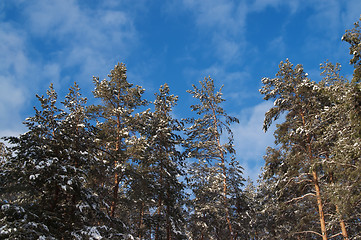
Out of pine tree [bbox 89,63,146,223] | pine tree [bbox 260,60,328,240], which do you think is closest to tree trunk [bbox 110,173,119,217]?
pine tree [bbox 89,63,146,223]

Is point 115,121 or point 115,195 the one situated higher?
point 115,121

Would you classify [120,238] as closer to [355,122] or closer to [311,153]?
[355,122]

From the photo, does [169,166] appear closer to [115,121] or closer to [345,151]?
[115,121]

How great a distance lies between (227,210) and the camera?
17.1 metres

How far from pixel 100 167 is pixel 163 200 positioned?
18.8 ft

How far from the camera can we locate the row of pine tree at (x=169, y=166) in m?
9.44

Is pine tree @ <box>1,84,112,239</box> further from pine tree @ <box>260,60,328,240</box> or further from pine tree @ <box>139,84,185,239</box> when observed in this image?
pine tree @ <box>260,60,328,240</box>

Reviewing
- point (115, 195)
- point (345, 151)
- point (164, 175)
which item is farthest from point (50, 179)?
point (345, 151)

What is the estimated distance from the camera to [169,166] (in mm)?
17047

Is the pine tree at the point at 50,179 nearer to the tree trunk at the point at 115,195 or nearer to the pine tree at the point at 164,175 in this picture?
the tree trunk at the point at 115,195

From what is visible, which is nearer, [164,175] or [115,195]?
[115,195]

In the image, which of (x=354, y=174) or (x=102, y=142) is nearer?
(x=354, y=174)

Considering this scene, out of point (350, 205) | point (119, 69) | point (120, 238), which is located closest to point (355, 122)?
point (350, 205)

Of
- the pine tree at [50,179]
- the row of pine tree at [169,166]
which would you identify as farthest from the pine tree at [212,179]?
the pine tree at [50,179]
